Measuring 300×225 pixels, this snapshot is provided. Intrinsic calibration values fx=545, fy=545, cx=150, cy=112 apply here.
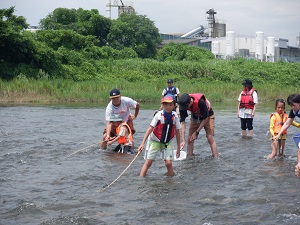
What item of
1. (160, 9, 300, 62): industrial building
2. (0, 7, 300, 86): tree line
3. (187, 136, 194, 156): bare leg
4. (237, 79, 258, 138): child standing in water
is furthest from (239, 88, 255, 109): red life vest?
(160, 9, 300, 62): industrial building

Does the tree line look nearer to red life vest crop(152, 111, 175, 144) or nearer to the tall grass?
the tall grass

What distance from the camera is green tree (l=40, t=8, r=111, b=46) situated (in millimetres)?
54031

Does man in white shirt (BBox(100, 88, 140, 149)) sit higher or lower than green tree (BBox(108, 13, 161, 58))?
lower

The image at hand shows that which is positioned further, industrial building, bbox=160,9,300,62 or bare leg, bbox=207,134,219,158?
industrial building, bbox=160,9,300,62

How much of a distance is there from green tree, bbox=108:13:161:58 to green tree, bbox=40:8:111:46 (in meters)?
0.97

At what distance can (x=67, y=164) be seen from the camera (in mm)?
12148

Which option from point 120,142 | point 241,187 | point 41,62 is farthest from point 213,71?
point 241,187

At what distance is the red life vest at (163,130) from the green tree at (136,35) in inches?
1832

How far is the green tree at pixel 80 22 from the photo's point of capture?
54.0 m

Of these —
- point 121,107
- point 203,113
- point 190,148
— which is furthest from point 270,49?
point 203,113

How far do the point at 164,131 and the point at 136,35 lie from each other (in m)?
50.0

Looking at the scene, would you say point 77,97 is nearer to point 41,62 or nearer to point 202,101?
point 41,62

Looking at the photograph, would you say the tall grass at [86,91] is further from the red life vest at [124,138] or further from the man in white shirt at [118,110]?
the red life vest at [124,138]

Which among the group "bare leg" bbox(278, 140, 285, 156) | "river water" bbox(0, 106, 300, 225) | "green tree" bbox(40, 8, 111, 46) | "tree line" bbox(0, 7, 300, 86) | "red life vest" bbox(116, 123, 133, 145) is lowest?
"river water" bbox(0, 106, 300, 225)
